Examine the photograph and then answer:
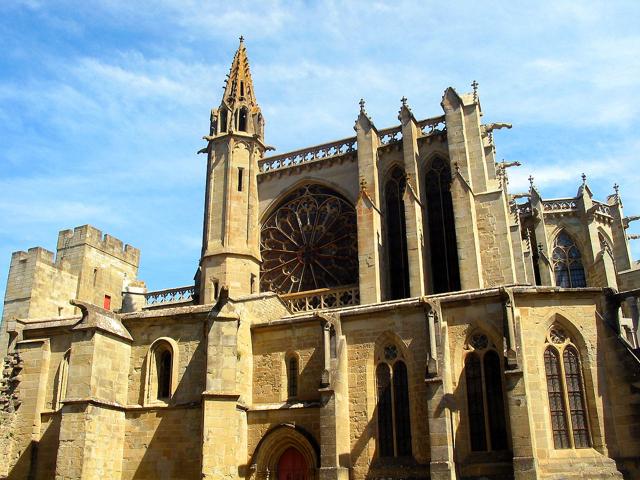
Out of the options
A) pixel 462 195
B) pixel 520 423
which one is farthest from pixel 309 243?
pixel 520 423

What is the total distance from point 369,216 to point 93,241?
16.4m

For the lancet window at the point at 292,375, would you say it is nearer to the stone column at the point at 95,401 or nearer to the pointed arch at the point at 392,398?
the pointed arch at the point at 392,398

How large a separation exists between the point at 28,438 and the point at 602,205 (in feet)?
92.4

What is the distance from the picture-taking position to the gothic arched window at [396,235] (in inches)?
965

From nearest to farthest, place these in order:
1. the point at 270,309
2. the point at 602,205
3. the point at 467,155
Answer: the point at 270,309 → the point at 467,155 → the point at 602,205

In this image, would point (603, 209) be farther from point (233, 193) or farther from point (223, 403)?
point (223, 403)

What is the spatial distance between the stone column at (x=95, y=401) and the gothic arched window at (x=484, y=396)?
372 inches

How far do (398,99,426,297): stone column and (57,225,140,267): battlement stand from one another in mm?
17046

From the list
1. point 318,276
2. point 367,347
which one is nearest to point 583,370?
point 367,347

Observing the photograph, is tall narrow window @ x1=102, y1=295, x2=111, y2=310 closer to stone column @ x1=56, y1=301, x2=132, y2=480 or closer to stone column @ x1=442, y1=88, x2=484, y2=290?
stone column @ x1=56, y1=301, x2=132, y2=480

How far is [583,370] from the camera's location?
1708cm

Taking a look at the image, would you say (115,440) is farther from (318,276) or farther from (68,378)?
(318,276)

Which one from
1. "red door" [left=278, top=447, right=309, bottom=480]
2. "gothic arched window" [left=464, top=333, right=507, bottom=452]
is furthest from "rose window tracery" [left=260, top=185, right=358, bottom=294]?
"gothic arched window" [left=464, top=333, right=507, bottom=452]

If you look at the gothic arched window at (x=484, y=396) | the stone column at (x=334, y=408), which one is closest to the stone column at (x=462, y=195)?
the gothic arched window at (x=484, y=396)
